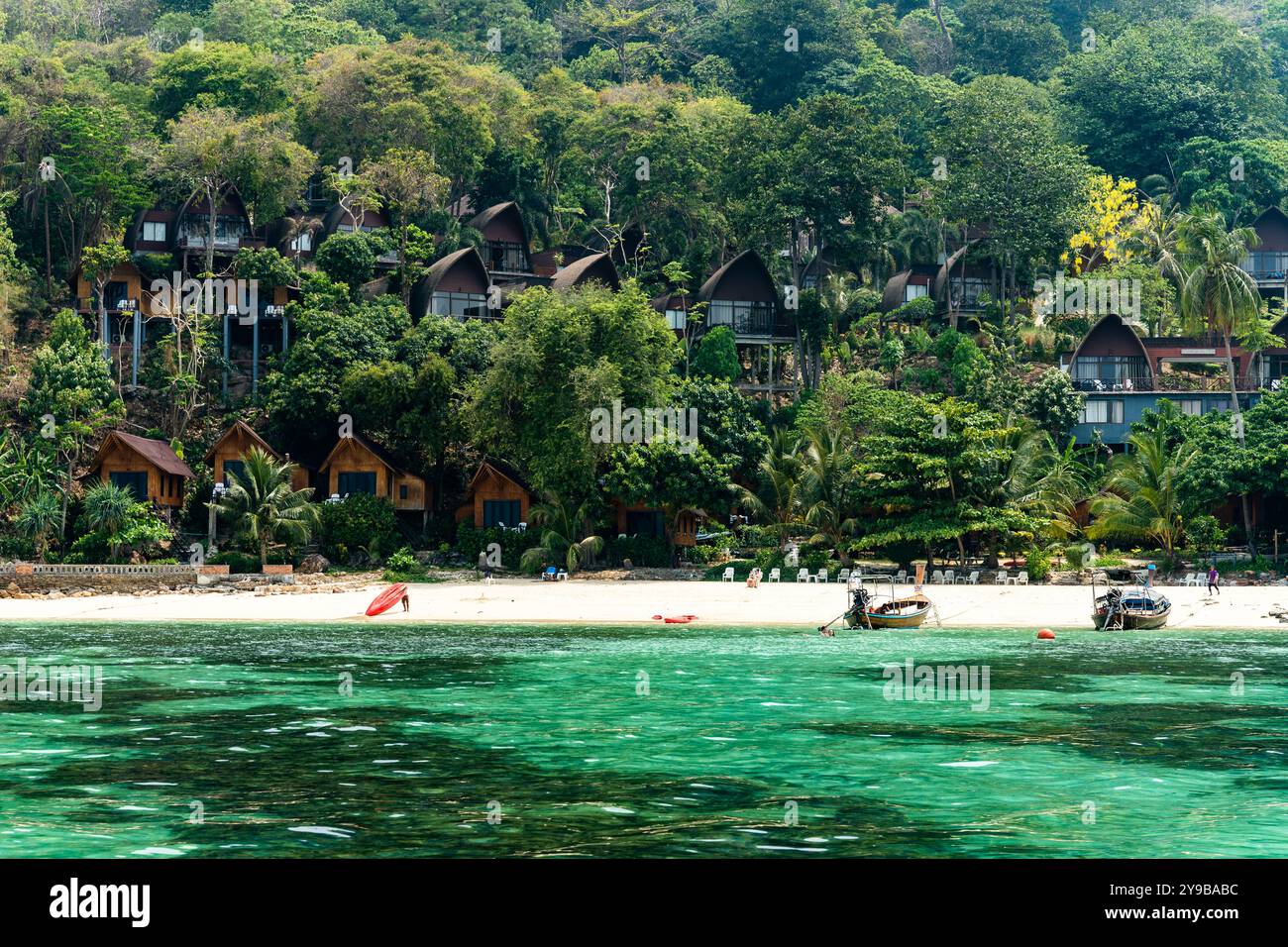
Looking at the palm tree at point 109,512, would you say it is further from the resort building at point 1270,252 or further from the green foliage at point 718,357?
the resort building at point 1270,252

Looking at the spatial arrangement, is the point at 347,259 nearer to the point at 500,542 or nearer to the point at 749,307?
the point at 500,542

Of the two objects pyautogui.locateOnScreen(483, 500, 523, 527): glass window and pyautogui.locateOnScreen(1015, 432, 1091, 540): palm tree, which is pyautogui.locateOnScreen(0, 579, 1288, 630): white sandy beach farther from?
pyautogui.locateOnScreen(483, 500, 523, 527): glass window

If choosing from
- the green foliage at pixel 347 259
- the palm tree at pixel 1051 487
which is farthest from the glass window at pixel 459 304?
the palm tree at pixel 1051 487

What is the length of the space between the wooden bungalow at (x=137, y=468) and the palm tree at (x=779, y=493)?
2440 centimetres

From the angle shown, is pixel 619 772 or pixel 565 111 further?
pixel 565 111

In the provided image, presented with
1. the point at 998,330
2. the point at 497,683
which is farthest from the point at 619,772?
the point at 998,330

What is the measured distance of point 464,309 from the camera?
7038 cm

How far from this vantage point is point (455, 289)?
70.1 m

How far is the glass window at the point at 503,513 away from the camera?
60.4m

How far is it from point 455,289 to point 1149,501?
114 ft

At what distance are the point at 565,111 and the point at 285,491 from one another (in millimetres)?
35224

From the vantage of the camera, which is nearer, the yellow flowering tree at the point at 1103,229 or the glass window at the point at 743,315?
the glass window at the point at 743,315

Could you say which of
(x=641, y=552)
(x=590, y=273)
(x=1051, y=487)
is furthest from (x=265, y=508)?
(x=1051, y=487)
